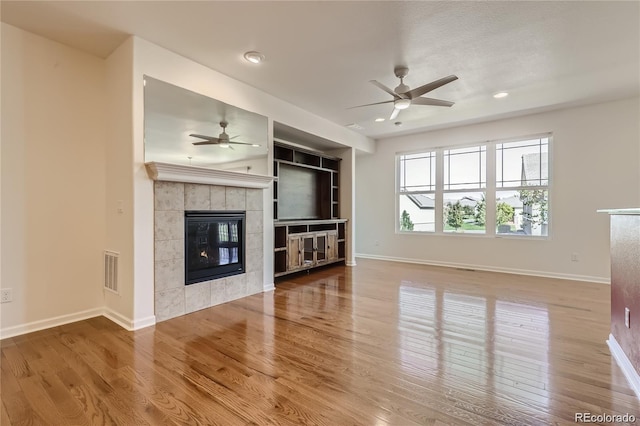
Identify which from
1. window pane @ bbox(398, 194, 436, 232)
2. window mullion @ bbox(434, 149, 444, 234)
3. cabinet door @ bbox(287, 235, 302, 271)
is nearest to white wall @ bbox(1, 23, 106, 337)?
cabinet door @ bbox(287, 235, 302, 271)

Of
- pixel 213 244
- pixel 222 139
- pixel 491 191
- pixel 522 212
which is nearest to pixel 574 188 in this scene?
pixel 522 212

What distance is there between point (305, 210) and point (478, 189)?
335 cm

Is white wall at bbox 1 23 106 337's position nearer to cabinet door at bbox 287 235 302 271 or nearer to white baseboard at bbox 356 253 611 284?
cabinet door at bbox 287 235 302 271

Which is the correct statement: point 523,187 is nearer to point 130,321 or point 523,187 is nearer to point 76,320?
point 130,321

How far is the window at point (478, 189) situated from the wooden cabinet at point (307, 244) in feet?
5.34

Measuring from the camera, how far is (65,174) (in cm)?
306

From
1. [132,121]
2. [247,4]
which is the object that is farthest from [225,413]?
[247,4]

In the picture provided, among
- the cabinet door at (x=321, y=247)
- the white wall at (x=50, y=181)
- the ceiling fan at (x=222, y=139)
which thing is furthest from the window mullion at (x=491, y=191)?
the white wall at (x=50, y=181)

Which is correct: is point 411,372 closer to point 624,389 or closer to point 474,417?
point 474,417

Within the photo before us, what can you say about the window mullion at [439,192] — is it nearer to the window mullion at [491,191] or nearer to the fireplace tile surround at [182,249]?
the window mullion at [491,191]

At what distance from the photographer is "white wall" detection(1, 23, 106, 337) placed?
274cm

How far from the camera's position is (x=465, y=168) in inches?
235

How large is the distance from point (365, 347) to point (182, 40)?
3281 mm

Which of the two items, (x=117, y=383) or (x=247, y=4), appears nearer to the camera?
(x=117, y=383)
